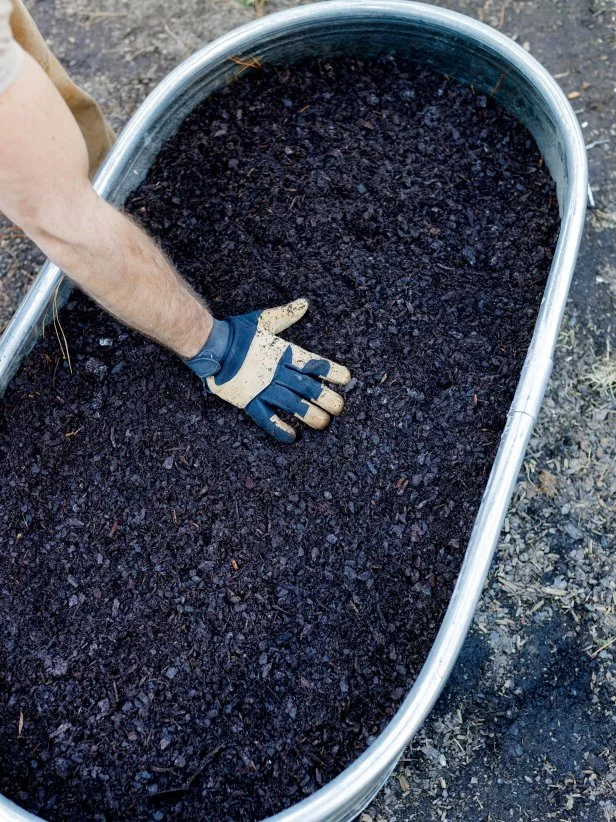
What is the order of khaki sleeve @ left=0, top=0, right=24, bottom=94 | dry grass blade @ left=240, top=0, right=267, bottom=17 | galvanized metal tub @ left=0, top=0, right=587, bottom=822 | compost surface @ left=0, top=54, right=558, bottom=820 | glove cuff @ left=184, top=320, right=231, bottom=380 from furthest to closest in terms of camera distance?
dry grass blade @ left=240, top=0, right=267, bottom=17, glove cuff @ left=184, top=320, right=231, bottom=380, compost surface @ left=0, top=54, right=558, bottom=820, galvanized metal tub @ left=0, top=0, right=587, bottom=822, khaki sleeve @ left=0, top=0, right=24, bottom=94

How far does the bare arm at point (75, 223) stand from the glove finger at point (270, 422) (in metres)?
0.17

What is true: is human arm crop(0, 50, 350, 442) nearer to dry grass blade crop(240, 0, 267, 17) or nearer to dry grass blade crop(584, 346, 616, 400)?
dry grass blade crop(584, 346, 616, 400)

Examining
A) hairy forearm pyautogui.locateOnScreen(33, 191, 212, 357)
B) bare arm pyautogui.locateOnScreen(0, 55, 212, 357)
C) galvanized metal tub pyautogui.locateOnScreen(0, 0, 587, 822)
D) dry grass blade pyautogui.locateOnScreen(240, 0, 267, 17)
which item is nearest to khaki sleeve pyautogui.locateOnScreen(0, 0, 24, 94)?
bare arm pyautogui.locateOnScreen(0, 55, 212, 357)

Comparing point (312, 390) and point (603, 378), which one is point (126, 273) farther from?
point (603, 378)

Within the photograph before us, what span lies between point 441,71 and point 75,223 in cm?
104

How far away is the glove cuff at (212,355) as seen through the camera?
150 centimetres

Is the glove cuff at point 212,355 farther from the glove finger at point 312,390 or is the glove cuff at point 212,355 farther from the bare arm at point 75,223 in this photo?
the glove finger at point 312,390

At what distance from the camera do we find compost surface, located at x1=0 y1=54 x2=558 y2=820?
1.35 m

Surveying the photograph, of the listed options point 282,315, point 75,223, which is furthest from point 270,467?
point 75,223

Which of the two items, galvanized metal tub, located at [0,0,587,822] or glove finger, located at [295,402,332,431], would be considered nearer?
galvanized metal tub, located at [0,0,587,822]

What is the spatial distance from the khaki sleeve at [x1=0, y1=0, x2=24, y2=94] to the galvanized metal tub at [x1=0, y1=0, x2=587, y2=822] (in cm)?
59

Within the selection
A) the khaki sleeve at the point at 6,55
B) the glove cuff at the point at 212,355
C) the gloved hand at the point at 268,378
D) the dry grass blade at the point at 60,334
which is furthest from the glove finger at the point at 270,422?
the khaki sleeve at the point at 6,55

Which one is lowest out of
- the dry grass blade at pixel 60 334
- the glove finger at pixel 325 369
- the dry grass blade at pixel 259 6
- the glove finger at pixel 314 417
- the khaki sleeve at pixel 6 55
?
the glove finger at pixel 314 417

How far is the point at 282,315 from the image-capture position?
62.9 inches
